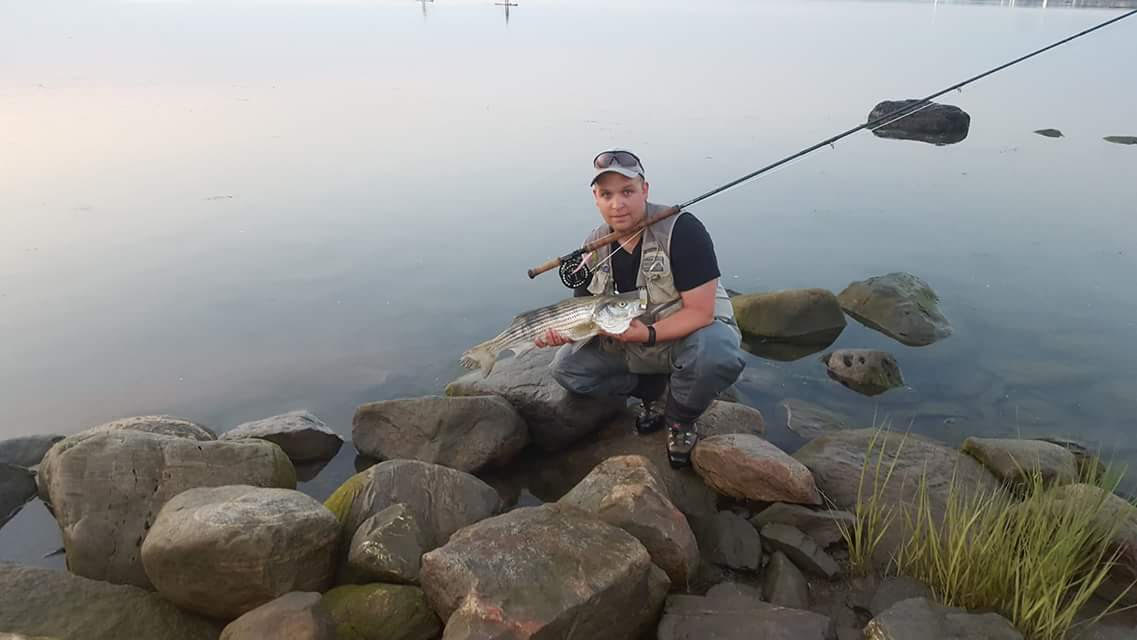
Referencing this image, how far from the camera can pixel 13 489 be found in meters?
5.45

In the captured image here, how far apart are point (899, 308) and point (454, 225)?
266 inches

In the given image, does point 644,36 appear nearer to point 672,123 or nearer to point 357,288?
point 672,123

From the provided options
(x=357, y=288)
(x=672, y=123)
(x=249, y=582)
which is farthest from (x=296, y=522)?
(x=672, y=123)

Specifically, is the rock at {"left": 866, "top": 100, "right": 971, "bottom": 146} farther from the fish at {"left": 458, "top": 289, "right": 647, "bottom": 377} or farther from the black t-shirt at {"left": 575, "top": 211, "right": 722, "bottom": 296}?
the fish at {"left": 458, "top": 289, "right": 647, "bottom": 377}

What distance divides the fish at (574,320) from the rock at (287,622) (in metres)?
1.94

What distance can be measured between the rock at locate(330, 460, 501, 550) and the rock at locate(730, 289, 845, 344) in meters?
4.63

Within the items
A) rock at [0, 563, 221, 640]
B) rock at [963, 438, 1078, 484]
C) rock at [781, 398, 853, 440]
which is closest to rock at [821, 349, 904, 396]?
rock at [781, 398, 853, 440]

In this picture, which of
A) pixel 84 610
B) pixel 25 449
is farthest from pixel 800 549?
pixel 25 449

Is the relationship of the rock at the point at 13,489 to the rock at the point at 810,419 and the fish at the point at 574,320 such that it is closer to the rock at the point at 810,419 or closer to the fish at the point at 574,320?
the fish at the point at 574,320

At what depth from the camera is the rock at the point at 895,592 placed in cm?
382

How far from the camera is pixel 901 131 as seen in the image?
19172 millimetres

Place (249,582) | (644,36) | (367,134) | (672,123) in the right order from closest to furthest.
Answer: (249,582)
(367,134)
(672,123)
(644,36)

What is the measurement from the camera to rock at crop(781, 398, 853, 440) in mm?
6375

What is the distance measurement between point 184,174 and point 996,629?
14.4m
